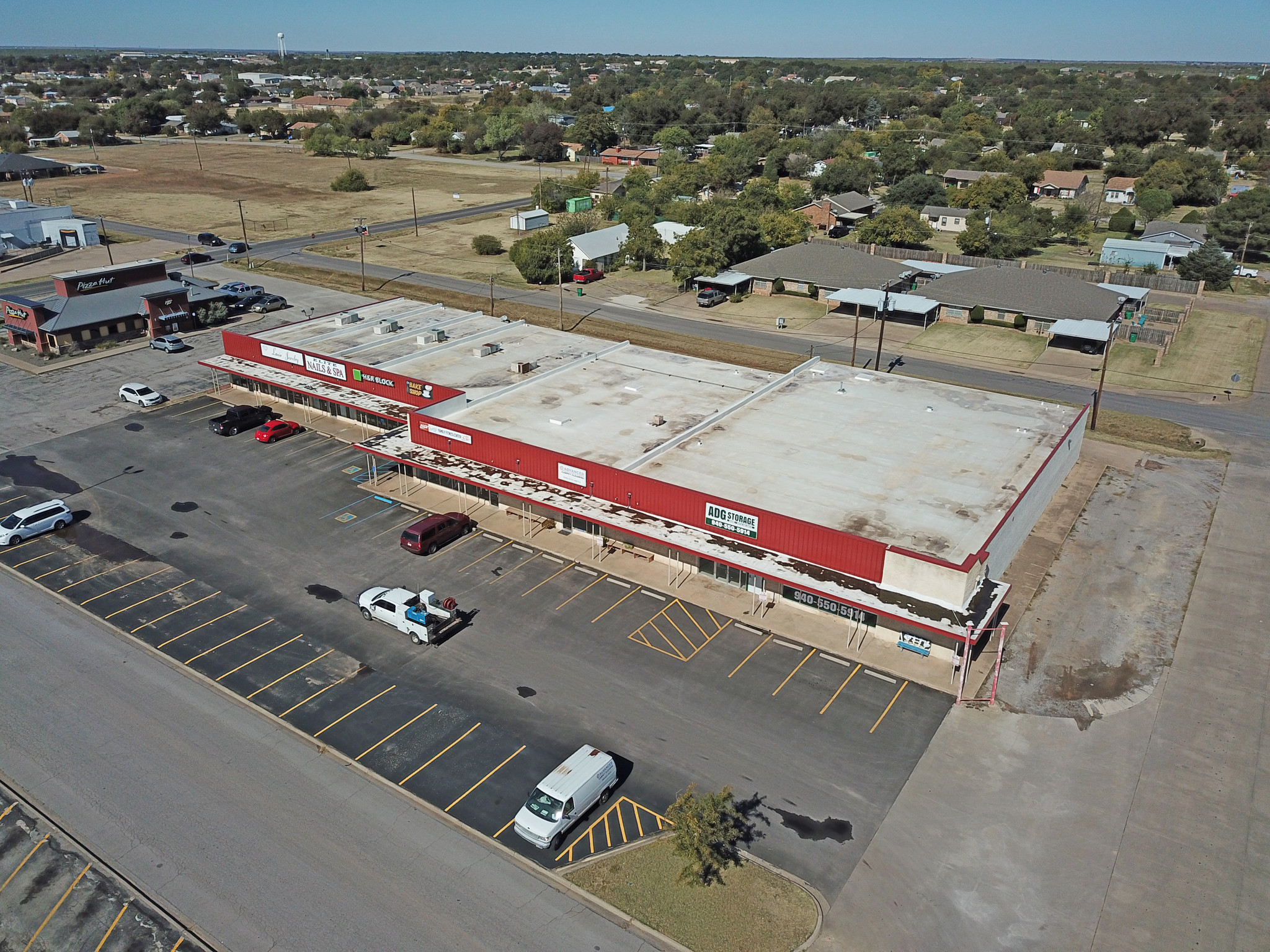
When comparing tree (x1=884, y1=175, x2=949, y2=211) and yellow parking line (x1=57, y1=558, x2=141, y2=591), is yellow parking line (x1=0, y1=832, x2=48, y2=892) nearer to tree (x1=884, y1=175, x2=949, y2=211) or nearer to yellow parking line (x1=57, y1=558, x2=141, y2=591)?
yellow parking line (x1=57, y1=558, x2=141, y2=591)

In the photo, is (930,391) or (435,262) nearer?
(930,391)

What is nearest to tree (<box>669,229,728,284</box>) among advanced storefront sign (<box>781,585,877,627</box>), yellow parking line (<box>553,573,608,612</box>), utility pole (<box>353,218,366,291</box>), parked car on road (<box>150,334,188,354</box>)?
utility pole (<box>353,218,366,291</box>)

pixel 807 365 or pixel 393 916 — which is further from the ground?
pixel 807 365

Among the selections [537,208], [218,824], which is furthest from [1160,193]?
[218,824]

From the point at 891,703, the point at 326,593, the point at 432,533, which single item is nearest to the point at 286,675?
the point at 326,593

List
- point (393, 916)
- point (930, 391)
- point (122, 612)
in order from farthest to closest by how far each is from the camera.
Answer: point (930, 391)
point (122, 612)
point (393, 916)

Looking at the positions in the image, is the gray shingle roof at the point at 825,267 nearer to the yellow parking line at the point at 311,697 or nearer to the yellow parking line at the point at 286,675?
the yellow parking line at the point at 286,675

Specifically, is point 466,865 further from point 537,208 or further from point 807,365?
point 537,208
